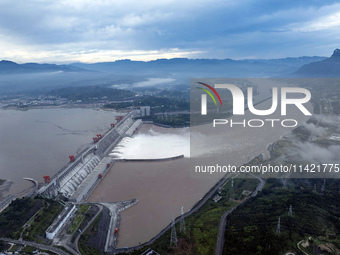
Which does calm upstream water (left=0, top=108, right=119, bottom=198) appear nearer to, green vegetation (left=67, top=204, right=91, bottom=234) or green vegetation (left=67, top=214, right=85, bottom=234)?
green vegetation (left=67, top=204, right=91, bottom=234)

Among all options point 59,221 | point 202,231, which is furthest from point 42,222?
point 202,231

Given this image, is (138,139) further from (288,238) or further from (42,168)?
(288,238)

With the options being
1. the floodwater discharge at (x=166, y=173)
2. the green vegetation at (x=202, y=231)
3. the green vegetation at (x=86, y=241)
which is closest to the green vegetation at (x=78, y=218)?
the green vegetation at (x=86, y=241)

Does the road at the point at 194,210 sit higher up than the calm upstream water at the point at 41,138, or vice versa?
the calm upstream water at the point at 41,138

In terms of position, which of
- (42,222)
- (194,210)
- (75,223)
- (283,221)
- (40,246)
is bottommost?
(194,210)

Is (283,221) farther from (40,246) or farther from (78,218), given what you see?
(40,246)

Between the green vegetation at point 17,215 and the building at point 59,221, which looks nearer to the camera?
the green vegetation at point 17,215

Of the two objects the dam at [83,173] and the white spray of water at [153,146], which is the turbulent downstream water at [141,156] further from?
the dam at [83,173]
